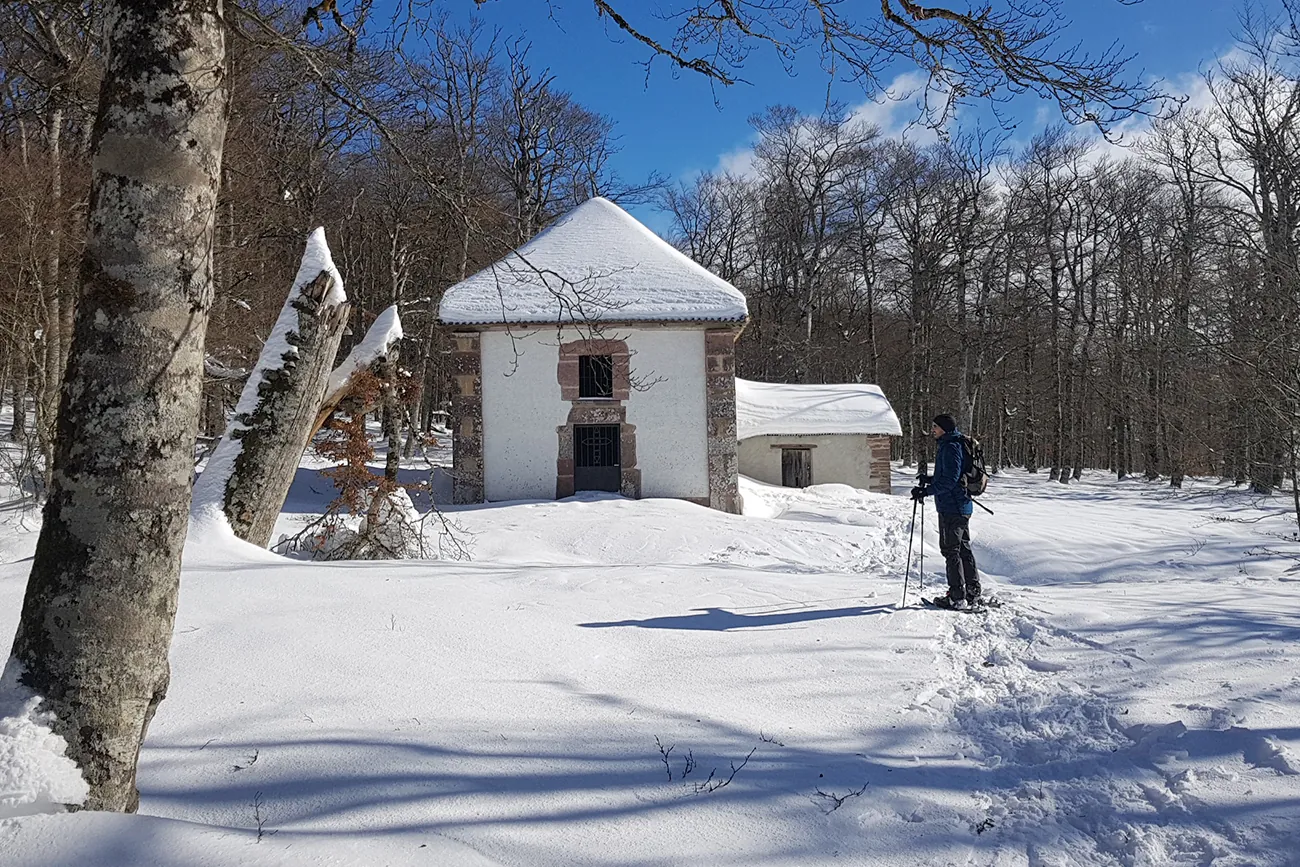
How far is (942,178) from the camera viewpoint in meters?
31.0

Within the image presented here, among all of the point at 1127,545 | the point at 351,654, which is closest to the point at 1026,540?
the point at 1127,545

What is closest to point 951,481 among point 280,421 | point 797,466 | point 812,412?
point 280,421

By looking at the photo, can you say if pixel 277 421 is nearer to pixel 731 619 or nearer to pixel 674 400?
pixel 731 619

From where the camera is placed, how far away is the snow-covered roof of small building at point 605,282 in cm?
1620

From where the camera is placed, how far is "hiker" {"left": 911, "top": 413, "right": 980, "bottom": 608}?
22.5ft

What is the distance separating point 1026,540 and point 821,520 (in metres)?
4.07

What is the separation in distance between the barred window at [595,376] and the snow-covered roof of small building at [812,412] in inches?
184

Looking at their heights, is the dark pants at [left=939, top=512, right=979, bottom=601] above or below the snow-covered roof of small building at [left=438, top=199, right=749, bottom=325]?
below

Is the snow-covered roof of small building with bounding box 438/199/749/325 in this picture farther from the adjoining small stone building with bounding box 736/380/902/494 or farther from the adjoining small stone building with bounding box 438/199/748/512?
the adjoining small stone building with bounding box 736/380/902/494

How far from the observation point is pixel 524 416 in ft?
54.6

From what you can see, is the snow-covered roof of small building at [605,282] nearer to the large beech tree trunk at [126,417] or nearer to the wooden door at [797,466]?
the wooden door at [797,466]

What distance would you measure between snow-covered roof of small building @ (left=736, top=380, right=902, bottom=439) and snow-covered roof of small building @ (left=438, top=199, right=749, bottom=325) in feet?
15.6

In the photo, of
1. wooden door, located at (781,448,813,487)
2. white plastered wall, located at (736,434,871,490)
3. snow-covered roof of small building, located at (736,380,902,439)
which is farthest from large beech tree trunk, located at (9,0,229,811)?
wooden door, located at (781,448,813,487)

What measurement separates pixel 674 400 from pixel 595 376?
188 cm
